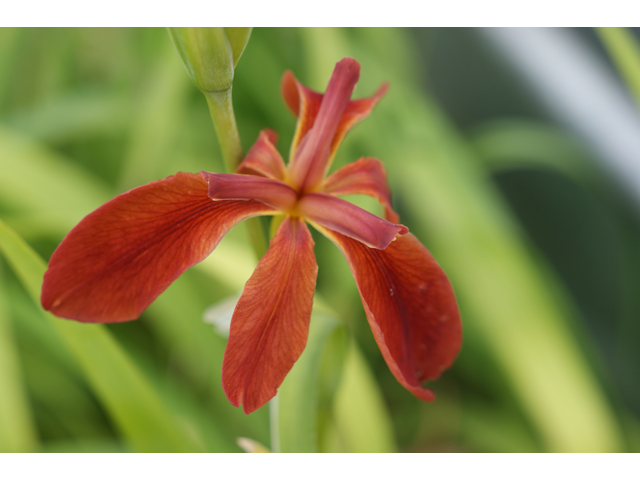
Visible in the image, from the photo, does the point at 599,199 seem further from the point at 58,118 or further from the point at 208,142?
the point at 58,118

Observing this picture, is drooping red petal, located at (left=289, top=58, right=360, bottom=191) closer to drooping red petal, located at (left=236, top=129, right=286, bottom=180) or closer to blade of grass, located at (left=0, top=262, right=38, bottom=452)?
drooping red petal, located at (left=236, top=129, right=286, bottom=180)

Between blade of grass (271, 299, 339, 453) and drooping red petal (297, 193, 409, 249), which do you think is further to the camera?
blade of grass (271, 299, 339, 453)

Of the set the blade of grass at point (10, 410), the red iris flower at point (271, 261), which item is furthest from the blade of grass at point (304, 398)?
the blade of grass at point (10, 410)

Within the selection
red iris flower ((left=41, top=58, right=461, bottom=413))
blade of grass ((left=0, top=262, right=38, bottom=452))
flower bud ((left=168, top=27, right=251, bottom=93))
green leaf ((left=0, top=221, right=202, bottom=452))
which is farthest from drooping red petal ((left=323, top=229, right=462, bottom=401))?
blade of grass ((left=0, top=262, right=38, bottom=452))

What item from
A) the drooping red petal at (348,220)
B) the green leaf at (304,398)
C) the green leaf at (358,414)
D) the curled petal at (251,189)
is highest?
the curled petal at (251,189)

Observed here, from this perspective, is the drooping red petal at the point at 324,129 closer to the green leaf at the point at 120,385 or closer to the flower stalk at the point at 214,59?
the flower stalk at the point at 214,59

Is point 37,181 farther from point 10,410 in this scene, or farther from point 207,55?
point 207,55
